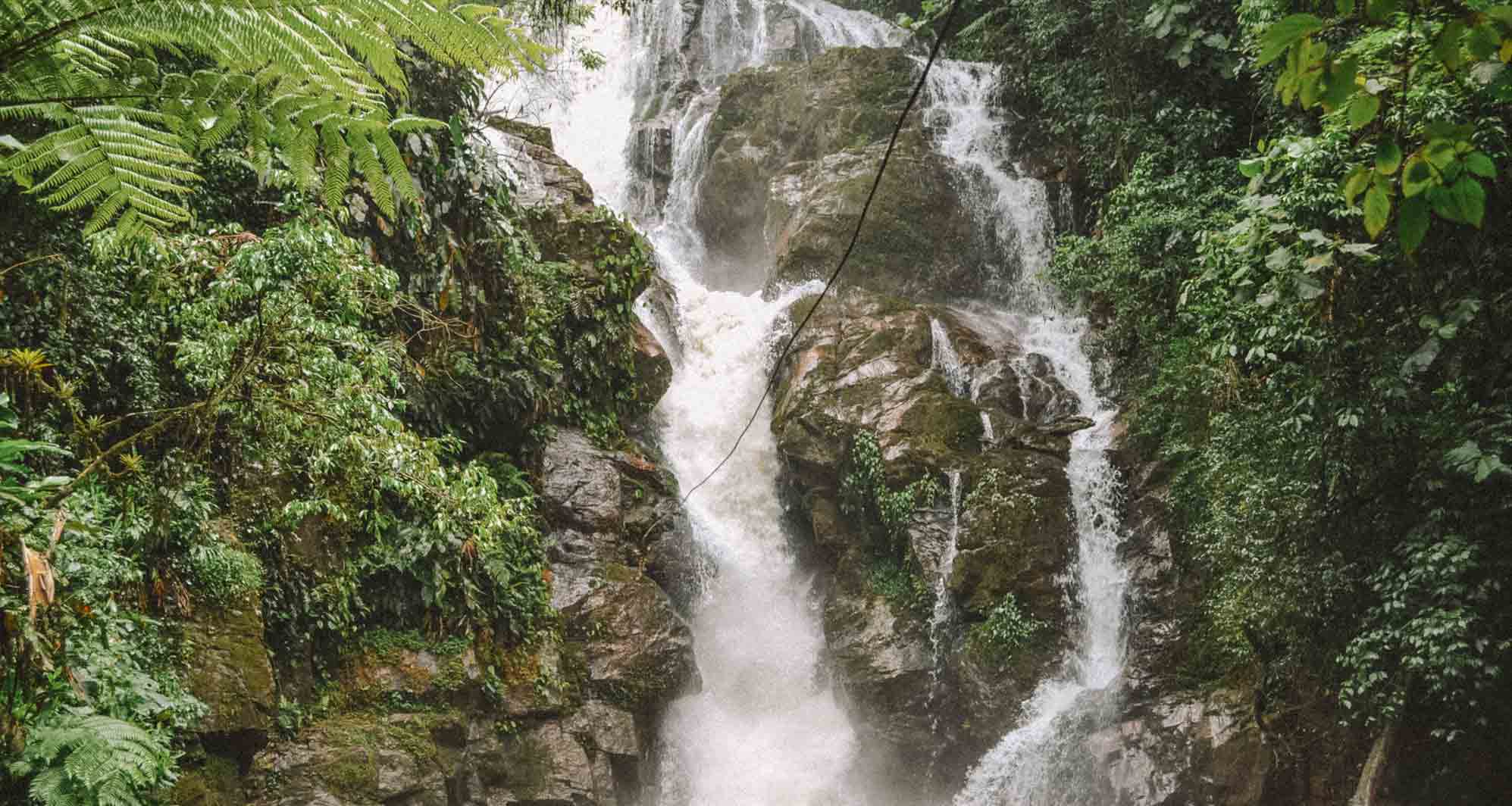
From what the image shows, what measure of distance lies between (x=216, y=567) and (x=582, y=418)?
5.81 m

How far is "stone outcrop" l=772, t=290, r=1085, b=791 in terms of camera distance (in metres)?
9.98

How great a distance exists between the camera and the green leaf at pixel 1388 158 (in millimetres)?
1905

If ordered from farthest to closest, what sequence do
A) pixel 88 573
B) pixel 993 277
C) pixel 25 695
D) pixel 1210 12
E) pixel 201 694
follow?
1. pixel 993 277
2. pixel 1210 12
3. pixel 201 694
4. pixel 88 573
5. pixel 25 695

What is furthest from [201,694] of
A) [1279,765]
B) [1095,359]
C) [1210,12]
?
[1210,12]

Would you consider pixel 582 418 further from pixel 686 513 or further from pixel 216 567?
pixel 216 567

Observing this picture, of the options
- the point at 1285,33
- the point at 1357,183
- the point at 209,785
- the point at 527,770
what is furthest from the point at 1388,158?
the point at 527,770

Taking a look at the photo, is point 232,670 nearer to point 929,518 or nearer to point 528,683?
point 528,683

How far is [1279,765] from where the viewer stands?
783 cm

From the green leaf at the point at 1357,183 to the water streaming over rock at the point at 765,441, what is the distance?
7.91 metres

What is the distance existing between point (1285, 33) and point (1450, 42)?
31cm

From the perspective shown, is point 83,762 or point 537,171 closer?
point 83,762

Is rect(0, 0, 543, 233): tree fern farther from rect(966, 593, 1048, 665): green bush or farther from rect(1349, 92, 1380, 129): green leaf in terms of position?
rect(966, 593, 1048, 665): green bush

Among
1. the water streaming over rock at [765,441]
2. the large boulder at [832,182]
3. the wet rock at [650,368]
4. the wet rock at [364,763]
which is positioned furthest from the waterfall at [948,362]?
the wet rock at [364,763]

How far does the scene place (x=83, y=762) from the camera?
129 inches
